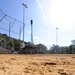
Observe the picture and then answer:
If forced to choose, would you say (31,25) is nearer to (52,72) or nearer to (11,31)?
(11,31)

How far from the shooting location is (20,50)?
2344 cm

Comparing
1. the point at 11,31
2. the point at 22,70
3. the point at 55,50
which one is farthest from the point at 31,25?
the point at 22,70

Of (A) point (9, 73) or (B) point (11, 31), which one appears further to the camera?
(B) point (11, 31)

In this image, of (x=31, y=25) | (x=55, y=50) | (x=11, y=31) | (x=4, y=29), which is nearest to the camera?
(x=4, y=29)

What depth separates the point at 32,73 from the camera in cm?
711

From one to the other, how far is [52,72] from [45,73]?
345mm

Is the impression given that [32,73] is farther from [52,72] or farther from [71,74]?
[71,74]

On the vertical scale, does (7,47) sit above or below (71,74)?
above

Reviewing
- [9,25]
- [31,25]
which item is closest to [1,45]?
[9,25]

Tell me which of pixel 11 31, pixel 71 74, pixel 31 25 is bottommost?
pixel 71 74

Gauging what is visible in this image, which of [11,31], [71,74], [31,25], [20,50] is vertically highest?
[31,25]

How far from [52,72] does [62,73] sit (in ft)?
1.23

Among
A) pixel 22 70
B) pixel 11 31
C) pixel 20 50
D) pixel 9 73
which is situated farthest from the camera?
pixel 20 50

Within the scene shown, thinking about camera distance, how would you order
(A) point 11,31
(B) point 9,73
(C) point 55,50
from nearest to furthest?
(B) point 9,73 → (A) point 11,31 → (C) point 55,50
